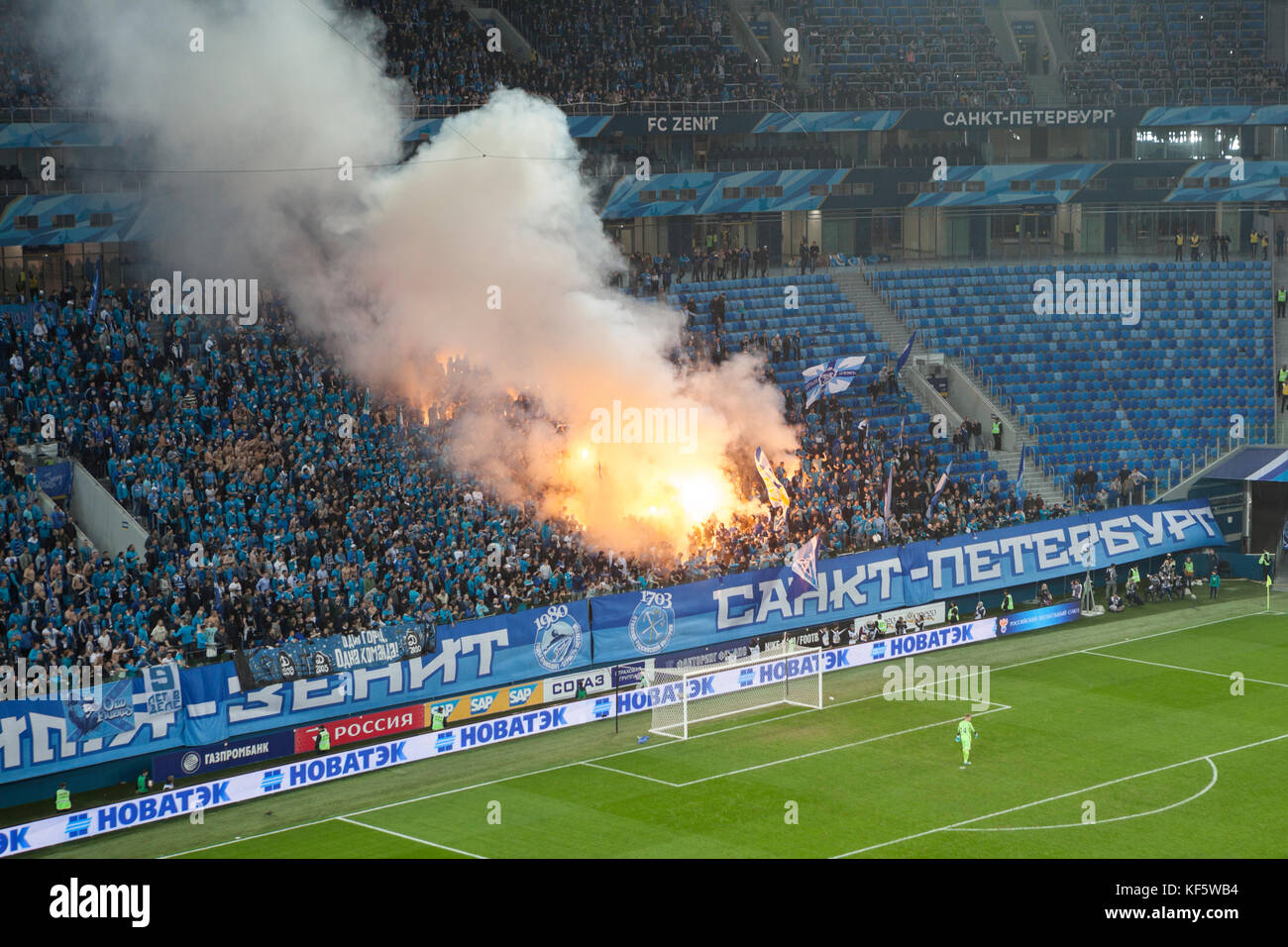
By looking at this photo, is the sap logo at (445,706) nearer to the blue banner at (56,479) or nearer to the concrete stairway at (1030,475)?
the blue banner at (56,479)

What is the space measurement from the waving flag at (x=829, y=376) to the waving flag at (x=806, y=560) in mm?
6083

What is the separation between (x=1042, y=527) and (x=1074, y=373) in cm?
1035

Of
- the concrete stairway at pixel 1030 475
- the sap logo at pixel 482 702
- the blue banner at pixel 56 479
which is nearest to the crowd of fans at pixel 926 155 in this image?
the concrete stairway at pixel 1030 475

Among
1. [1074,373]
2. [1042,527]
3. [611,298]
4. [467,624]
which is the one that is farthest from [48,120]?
[1074,373]

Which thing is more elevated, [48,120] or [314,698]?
[48,120]

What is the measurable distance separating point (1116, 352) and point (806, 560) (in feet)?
66.5

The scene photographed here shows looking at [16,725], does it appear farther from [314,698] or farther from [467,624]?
[467,624]

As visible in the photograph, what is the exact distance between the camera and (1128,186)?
2365 inches

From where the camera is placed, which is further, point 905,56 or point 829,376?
point 905,56

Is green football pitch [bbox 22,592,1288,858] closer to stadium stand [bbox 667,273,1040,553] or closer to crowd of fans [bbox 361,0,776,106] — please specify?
stadium stand [bbox 667,273,1040,553]

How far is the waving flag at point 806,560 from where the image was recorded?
37.7 metres

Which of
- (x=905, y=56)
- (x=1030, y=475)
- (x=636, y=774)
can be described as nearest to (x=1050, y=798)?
(x=636, y=774)

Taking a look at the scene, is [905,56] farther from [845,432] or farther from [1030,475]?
[845,432]

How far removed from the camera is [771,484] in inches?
1591
